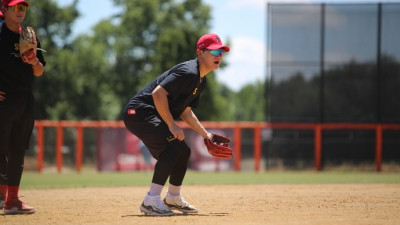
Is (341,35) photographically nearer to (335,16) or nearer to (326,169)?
(335,16)

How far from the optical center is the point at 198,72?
6840 millimetres

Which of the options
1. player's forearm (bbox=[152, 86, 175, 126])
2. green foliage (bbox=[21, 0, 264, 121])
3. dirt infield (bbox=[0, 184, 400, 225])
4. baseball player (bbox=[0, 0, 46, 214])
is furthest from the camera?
green foliage (bbox=[21, 0, 264, 121])

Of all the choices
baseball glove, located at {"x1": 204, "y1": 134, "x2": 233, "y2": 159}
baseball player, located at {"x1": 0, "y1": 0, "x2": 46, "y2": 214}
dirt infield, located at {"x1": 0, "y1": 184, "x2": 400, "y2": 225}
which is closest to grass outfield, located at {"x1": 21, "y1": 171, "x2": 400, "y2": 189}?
dirt infield, located at {"x1": 0, "y1": 184, "x2": 400, "y2": 225}

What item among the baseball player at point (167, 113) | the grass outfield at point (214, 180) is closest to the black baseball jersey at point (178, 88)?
the baseball player at point (167, 113)

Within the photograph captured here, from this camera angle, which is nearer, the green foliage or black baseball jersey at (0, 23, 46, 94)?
black baseball jersey at (0, 23, 46, 94)

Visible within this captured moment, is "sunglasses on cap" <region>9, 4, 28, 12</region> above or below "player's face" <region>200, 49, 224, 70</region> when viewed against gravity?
above

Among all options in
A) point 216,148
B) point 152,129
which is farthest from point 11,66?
point 216,148

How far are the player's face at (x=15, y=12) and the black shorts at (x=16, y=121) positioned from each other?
79cm

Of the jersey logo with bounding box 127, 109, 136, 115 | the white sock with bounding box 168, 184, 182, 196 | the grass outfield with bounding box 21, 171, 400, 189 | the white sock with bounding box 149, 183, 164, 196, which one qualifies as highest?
the jersey logo with bounding box 127, 109, 136, 115

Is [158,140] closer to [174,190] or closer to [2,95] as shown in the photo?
[174,190]

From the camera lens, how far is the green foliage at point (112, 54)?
132 ft

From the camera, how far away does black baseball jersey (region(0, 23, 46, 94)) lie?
6984mm

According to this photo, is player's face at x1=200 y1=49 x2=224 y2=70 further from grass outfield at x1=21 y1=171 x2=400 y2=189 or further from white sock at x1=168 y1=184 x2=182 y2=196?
grass outfield at x1=21 y1=171 x2=400 y2=189

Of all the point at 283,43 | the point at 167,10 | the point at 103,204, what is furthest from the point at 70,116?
the point at 103,204
